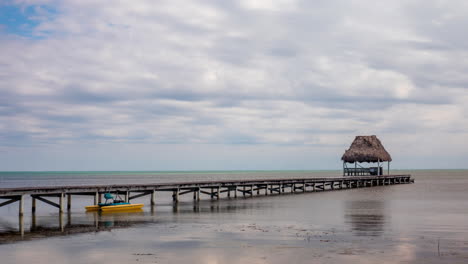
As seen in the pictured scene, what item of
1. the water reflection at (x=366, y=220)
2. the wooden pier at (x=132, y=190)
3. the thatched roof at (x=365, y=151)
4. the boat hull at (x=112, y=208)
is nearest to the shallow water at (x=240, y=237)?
the water reflection at (x=366, y=220)

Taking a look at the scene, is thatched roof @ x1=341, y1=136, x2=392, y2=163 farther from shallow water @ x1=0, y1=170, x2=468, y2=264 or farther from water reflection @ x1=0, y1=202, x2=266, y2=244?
water reflection @ x1=0, y1=202, x2=266, y2=244

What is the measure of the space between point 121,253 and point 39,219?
15.8m

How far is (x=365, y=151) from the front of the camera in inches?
3282

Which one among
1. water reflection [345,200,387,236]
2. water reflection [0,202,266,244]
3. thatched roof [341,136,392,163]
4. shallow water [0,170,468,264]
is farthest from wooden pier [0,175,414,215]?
water reflection [345,200,387,236]

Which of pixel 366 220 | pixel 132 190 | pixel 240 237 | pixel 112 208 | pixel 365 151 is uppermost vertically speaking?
pixel 365 151

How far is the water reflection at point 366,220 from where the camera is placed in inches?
981

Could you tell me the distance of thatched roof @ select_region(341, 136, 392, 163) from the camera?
82.9 metres

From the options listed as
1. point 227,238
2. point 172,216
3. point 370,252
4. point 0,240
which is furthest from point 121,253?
point 172,216

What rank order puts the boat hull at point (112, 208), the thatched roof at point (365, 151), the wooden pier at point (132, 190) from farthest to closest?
1. the thatched roof at point (365, 151)
2. the boat hull at point (112, 208)
3. the wooden pier at point (132, 190)

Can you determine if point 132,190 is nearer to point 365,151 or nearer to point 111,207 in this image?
point 111,207

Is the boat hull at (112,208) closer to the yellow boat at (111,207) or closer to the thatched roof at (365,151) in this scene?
the yellow boat at (111,207)

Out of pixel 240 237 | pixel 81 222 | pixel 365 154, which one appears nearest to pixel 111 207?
pixel 81 222

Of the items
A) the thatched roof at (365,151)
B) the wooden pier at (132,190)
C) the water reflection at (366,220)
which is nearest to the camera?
the water reflection at (366,220)

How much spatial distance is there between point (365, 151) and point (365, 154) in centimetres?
78
